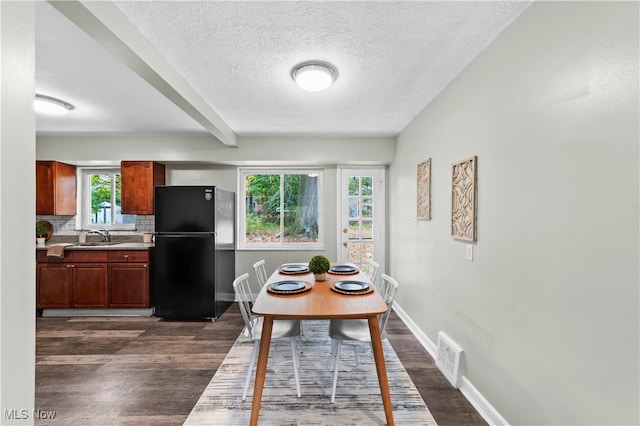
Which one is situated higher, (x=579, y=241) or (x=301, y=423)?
(x=579, y=241)

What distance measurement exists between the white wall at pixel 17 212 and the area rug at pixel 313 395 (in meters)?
1.33

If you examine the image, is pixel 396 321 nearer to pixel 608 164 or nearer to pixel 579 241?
pixel 579 241

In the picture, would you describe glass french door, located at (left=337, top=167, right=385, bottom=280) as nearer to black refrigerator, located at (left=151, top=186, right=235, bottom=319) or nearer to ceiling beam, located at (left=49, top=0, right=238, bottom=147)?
black refrigerator, located at (left=151, top=186, right=235, bottom=319)

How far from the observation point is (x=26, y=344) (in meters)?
0.89

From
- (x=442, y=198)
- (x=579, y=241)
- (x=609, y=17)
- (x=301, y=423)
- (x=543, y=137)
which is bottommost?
(x=301, y=423)

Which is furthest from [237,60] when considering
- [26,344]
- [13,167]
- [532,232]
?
[532,232]

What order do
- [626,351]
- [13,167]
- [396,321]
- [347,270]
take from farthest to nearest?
[396,321]
[347,270]
[626,351]
[13,167]

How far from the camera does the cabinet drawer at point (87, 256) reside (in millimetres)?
3744

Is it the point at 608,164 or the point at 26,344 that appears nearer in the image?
the point at 26,344

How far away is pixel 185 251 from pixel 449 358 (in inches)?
119

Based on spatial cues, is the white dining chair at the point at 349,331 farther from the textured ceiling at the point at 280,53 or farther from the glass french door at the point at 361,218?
the glass french door at the point at 361,218

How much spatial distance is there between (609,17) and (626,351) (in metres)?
1.23

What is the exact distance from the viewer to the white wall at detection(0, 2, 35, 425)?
0.82 metres

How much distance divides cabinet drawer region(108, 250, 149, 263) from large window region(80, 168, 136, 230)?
0.69 metres
